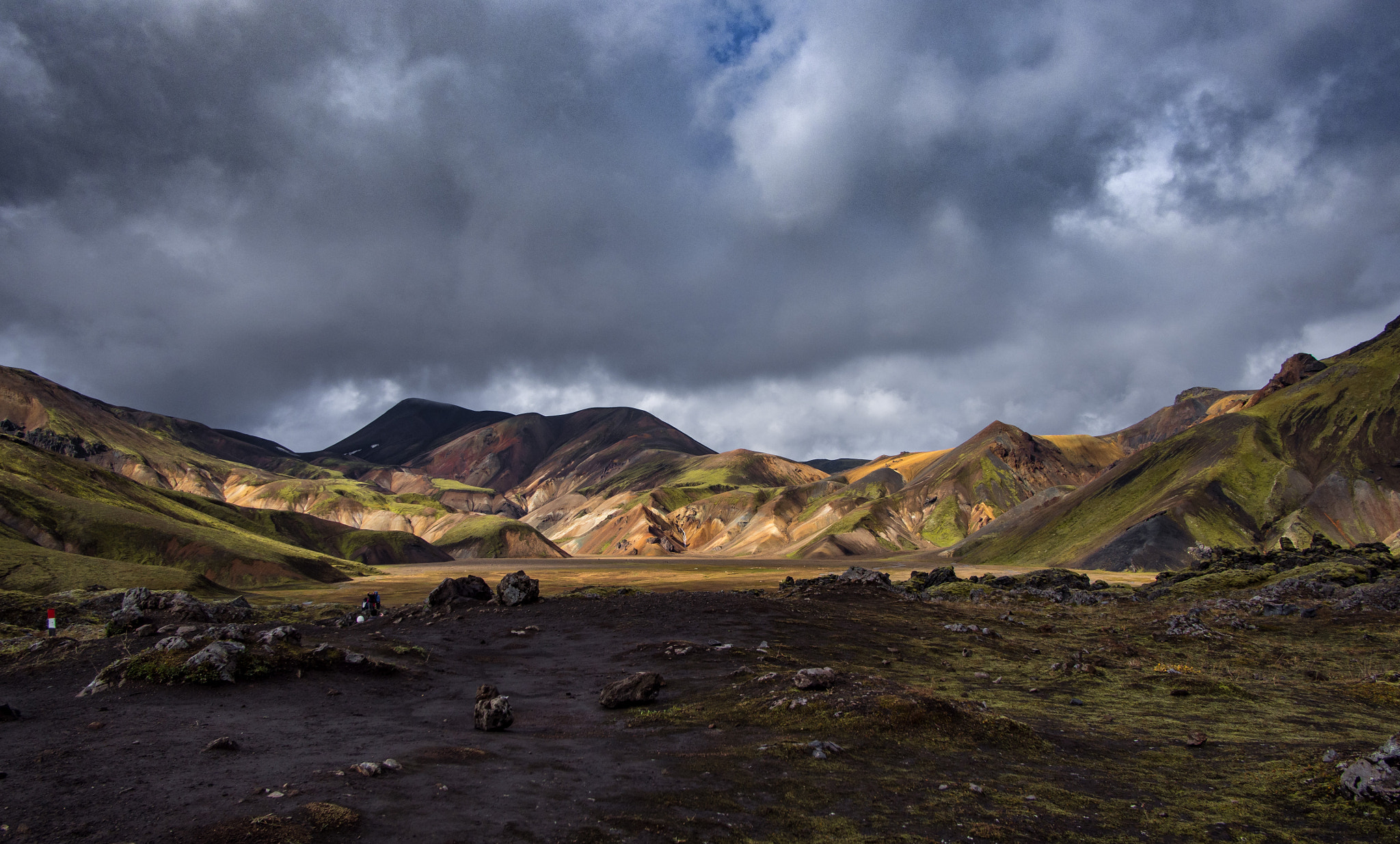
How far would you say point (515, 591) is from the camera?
134ft

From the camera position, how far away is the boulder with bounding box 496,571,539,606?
133 feet

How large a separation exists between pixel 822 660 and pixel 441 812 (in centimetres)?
1799

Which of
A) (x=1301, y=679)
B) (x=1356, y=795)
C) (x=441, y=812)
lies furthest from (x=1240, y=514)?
(x=441, y=812)

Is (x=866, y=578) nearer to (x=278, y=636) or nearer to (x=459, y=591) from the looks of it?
(x=459, y=591)

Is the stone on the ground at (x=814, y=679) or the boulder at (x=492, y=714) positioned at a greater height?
the stone on the ground at (x=814, y=679)

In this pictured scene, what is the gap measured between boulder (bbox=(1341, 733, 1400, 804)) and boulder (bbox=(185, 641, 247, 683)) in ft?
85.5

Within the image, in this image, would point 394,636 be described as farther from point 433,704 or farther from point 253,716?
point 253,716

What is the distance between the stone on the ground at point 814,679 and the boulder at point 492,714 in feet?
A: 26.6

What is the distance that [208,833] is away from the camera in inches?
362

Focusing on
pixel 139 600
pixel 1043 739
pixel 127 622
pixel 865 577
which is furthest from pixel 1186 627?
pixel 139 600

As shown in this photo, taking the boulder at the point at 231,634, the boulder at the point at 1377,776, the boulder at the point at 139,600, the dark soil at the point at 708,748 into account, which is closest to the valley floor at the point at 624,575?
the boulder at the point at 139,600

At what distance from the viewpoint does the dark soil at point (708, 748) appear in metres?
10.6

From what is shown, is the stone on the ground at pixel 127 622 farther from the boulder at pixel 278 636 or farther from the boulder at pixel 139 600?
the boulder at pixel 278 636

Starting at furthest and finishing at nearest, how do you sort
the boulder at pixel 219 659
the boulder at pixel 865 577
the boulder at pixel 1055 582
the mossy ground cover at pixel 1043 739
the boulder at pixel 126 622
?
the boulder at pixel 1055 582 < the boulder at pixel 865 577 < the boulder at pixel 126 622 < the boulder at pixel 219 659 < the mossy ground cover at pixel 1043 739
